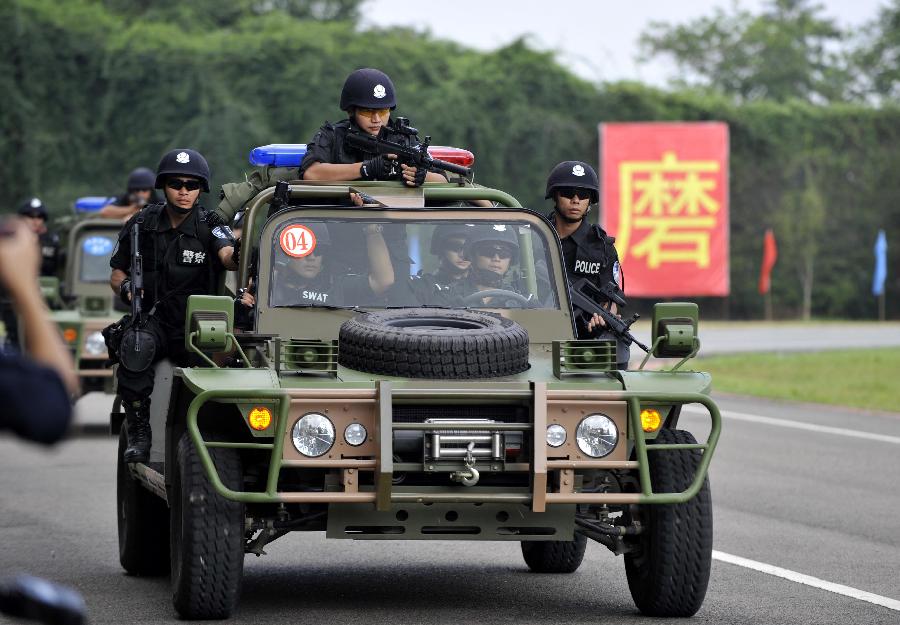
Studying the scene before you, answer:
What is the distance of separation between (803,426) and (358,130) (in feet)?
36.9

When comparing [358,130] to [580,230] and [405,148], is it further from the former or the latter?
[580,230]

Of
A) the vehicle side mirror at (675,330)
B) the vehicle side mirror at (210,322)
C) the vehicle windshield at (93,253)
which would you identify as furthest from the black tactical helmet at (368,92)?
the vehicle windshield at (93,253)

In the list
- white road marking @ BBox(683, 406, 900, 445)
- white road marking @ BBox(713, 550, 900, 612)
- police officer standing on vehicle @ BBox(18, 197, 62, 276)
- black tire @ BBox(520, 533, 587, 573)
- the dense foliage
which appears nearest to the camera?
white road marking @ BBox(713, 550, 900, 612)

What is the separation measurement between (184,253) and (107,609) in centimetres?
219

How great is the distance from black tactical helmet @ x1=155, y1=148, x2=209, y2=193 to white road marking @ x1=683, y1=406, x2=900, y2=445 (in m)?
10.4

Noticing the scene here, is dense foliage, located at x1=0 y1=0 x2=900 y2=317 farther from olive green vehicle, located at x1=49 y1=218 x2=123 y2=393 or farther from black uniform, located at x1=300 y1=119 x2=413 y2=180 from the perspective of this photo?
black uniform, located at x1=300 y1=119 x2=413 y2=180

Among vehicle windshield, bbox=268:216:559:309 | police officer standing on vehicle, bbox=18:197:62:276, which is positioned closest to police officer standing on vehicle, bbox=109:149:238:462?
vehicle windshield, bbox=268:216:559:309

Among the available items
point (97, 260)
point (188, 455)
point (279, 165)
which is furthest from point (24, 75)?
point (188, 455)

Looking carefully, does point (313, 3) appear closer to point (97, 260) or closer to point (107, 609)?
point (97, 260)

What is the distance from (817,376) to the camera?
98.2 feet

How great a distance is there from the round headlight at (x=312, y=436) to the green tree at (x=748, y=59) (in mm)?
69399

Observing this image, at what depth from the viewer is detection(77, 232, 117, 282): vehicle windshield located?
1975 centimetres

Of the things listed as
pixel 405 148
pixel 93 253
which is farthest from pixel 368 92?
pixel 93 253

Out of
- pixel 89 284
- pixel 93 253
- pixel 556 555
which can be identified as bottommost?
pixel 556 555
